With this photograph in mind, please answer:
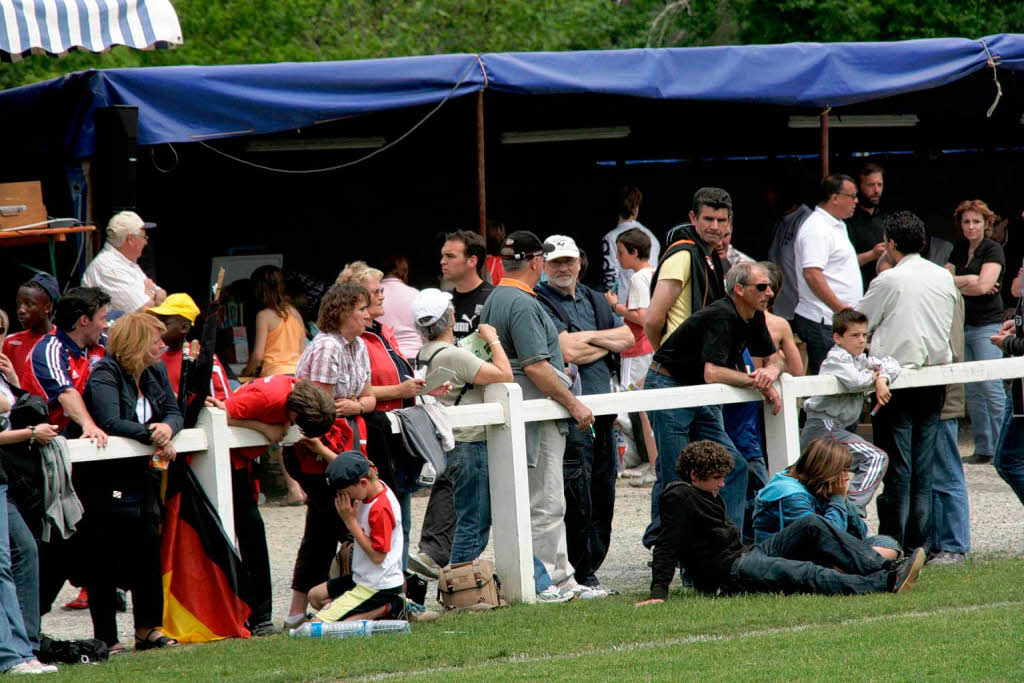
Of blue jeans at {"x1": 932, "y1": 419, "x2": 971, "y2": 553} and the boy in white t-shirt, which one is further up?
the boy in white t-shirt

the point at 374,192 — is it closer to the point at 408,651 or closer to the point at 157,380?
the point at 157,380

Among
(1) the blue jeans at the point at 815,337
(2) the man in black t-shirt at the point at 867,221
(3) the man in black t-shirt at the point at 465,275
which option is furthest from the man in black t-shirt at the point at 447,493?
(2) the man in black t-shirt at the point at 867,221

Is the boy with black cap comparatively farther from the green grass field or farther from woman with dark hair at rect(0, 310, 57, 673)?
the green grass field

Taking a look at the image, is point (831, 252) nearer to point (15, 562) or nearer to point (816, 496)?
point (816, 496)

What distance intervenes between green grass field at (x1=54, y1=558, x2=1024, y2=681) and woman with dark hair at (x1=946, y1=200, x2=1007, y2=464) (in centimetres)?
426

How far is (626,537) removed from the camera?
361 inches

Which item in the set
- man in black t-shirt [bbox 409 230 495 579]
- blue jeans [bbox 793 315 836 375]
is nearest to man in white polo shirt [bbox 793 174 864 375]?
blue jeans [bbox 793 315 836 375]

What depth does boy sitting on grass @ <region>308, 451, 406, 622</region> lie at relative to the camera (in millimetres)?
6461

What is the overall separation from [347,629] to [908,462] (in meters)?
3.19

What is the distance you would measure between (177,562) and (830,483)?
9.80ft

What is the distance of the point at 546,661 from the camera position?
5770 millimetres

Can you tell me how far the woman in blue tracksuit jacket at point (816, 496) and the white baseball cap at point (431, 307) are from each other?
1.76 meters

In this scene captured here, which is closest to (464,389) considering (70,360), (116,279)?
(70,360)

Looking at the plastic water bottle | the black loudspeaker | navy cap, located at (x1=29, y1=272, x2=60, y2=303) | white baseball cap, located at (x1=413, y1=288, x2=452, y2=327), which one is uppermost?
the black loudspeaker
